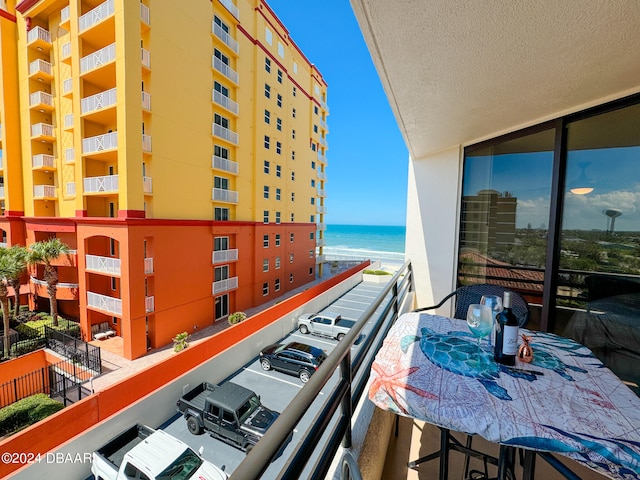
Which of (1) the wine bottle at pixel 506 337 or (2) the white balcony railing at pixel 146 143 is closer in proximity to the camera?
(1) the wine bottle at pixel 506 337

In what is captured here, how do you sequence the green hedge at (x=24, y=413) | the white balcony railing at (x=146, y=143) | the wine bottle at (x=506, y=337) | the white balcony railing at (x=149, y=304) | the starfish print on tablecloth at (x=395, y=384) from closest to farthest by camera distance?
the starfish print on tablecloth at (x=395, y=384) < the wine bottle at (x=506, y=337) < the green hedge at (x=24, y=413) < the white balcony railing at (x=146, y=143) < the white balcony railing at (x=149, y=304)

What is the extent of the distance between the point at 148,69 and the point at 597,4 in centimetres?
972

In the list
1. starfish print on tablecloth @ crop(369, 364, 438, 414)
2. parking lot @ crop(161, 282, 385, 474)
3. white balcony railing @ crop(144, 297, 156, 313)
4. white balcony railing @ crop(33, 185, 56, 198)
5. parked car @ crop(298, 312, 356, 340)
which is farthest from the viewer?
white balcony railing @ crop(33, 185, 56, 198)

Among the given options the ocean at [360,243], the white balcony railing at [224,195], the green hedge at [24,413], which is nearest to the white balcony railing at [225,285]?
the white balcony railing at [224,195]

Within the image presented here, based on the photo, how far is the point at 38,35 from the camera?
9.34 m

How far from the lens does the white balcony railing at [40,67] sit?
9.31m

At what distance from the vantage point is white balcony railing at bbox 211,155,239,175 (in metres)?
9.86

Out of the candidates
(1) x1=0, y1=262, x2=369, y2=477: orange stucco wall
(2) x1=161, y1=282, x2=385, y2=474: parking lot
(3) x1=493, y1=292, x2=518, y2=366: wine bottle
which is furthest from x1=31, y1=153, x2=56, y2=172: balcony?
(3) x1=493, y1=292, x2=518, y2=366: wine bottle

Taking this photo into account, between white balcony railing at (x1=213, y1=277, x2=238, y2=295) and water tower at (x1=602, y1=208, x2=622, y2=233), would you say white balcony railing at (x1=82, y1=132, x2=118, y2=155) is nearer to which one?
white balcony railing at (x1=213, y1=277, x2=238, y2=295)

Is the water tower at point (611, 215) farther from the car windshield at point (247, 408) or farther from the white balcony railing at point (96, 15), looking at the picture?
the white balcony railing at point (96, 15)

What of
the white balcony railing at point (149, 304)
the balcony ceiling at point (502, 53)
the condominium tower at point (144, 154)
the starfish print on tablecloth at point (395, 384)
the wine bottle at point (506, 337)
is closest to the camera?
the starfish print on tablecloth at point (395, 384)

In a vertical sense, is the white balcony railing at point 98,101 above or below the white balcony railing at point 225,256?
above

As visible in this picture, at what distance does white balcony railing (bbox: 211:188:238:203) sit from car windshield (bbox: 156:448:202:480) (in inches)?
324

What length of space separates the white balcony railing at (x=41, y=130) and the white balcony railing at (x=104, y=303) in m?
6.24
